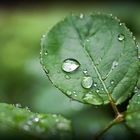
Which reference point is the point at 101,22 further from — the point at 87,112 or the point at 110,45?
the point at 87,112

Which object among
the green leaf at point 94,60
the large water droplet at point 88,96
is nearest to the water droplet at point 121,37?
the green leaf at point 94,60

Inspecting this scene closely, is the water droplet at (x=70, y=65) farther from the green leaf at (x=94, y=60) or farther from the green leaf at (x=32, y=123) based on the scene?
the green leaf at (x=32, y=123)

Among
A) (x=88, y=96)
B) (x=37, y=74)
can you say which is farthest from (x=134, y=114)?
(x=37, y=74)

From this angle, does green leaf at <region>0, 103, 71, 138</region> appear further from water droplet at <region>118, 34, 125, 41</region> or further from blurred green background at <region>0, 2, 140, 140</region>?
water droplet at <region>118, 34, 125, 41</region>

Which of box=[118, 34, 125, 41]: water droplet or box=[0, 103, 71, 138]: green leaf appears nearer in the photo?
box=[0, 103, 71, 138]: green leaf

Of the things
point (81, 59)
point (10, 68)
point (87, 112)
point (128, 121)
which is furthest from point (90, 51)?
point (10, 68)

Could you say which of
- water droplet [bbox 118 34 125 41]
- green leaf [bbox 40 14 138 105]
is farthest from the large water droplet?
water droplet [bbox 118 34 125 41]
